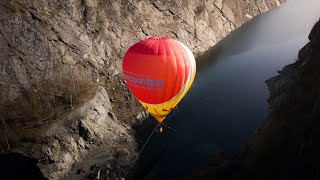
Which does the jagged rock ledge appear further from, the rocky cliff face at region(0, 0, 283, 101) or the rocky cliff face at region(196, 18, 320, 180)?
the rocky cliff face at region(196, 18, 320, 180)

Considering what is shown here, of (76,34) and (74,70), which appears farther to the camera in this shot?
(76,34)

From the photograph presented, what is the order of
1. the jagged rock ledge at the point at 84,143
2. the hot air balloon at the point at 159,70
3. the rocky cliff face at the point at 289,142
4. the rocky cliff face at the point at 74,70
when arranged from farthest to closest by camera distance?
the rocky cliff face at the point at 74,70
the jagged rock ledge at the point at 84,143
the rocky cliff face at the point at 289,142
the hot air balloon at the point at 159,70

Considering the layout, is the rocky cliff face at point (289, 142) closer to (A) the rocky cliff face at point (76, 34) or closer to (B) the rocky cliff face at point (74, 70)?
(B) the rocky cliff face at point (74, 70)

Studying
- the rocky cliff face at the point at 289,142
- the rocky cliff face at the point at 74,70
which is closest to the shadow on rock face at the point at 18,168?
the rocky cliff face at the point at 74,70

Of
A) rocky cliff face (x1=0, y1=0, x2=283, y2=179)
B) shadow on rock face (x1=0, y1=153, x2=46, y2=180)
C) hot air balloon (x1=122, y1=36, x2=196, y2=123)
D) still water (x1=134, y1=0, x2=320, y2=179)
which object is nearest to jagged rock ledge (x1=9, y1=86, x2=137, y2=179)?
rocky cliff face (x1=0, y1=0, x2=283, y2=179)

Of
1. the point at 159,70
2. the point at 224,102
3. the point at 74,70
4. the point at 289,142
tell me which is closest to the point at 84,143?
the point at 74,70

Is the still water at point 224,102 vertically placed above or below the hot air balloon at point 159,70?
below

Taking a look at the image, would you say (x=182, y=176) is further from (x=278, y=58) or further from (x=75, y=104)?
(x=278, y=58)

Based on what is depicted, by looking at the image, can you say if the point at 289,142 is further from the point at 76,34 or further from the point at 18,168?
the point at 76,34
